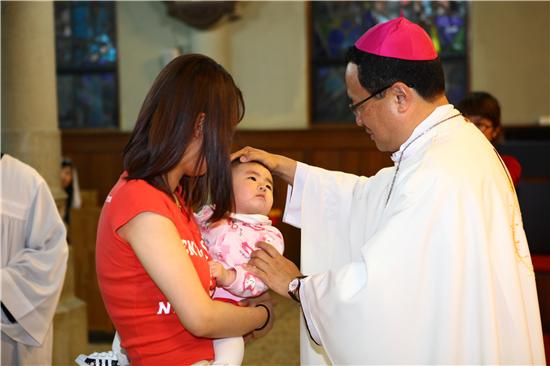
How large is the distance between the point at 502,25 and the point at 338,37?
6.09ft

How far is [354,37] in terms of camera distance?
8812mm

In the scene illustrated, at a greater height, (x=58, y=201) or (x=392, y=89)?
(x=392, y=89)

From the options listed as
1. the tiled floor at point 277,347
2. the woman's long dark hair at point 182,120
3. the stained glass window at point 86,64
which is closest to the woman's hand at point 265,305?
the woman's long dark hair at point 182,120

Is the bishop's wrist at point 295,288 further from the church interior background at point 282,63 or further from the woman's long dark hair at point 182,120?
the church interior background at point 282,63

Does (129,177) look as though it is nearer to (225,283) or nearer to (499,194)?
(225,283)

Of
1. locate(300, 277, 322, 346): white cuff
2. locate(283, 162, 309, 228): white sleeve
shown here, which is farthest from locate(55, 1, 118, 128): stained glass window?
locate(300, 277, 322, 346): white cuff

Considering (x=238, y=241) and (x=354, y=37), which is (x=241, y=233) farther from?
(x=354, y=37)

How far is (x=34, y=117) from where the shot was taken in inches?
185

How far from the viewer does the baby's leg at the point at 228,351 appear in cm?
215

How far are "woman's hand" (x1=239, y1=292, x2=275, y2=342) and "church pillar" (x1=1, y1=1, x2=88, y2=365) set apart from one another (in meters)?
2.64

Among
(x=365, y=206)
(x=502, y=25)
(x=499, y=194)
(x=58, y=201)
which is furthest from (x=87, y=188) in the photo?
(x=499, y=194)

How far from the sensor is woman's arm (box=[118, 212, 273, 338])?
1.85 m

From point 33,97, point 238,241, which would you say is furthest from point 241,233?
point 33,97

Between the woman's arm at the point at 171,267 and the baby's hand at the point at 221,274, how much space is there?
34cm
